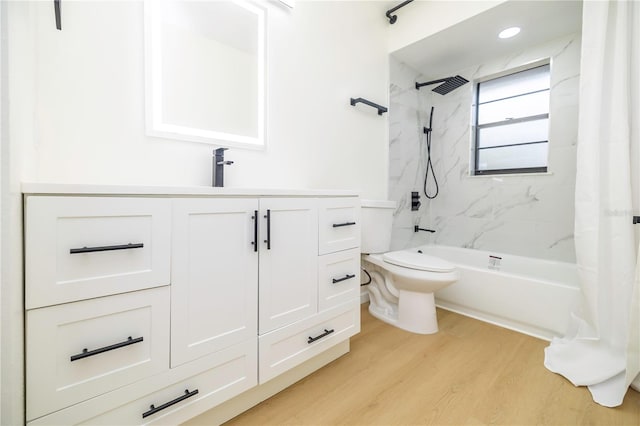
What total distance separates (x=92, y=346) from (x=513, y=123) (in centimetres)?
324

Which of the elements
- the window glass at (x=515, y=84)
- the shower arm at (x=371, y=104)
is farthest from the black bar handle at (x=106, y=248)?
the window glass at (x=515, y=84)

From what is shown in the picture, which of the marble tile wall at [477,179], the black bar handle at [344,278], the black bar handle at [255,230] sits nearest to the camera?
the black bar handle at [255,230]

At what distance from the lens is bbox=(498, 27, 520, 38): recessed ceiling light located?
2.08 metres

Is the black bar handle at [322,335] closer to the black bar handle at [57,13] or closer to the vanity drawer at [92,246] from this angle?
the vanity drawer at [92,246]

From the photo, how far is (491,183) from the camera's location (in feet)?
8.44

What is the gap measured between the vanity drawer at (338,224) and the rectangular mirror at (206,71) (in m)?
0.61

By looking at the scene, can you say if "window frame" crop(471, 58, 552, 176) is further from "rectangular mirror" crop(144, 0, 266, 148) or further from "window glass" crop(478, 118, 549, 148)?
"rectangular mirror" crop(144, 0, 266, 148)

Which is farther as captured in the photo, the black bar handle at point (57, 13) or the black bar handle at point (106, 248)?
the black bar handle at point (57, 13)

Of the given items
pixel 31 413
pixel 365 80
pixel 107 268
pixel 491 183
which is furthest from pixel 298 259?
pixel 491 183

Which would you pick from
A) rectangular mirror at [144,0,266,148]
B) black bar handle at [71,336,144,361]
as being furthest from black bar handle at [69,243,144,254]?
rectangular mirror at [144,0,266,148]

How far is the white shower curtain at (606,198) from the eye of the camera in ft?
4.22

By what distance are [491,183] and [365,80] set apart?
1.54m

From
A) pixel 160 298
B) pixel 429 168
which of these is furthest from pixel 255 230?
pixel 429 168

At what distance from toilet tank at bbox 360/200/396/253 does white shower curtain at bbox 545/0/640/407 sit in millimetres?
1058
